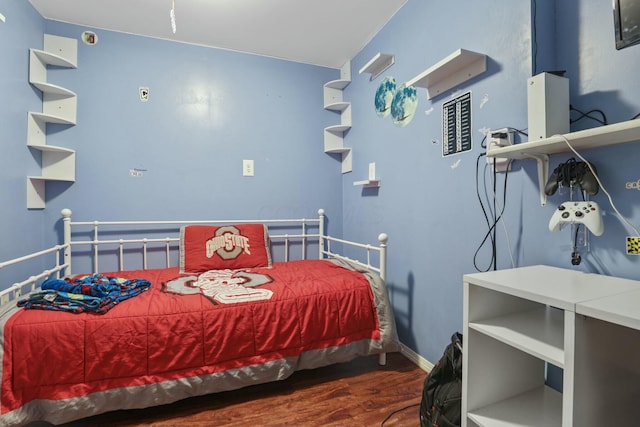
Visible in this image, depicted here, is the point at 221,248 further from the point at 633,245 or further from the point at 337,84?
the point at 633,245

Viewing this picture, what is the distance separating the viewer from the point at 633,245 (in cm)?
99

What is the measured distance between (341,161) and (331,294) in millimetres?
1518

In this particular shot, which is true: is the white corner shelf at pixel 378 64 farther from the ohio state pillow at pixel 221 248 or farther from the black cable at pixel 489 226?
the ohio state pillow at pixel 221 248

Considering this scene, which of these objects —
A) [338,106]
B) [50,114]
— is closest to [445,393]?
[338,106]

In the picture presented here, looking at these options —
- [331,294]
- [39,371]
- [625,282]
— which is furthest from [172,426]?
[625,282]

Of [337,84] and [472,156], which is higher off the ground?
[337,84]

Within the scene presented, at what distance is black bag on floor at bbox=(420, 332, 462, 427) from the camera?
3.88ft

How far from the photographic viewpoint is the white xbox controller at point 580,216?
0.99m

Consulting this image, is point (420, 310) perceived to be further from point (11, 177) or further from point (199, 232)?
point (11, 177)

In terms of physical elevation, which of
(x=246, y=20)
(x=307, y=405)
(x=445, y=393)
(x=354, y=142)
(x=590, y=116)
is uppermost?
(x=246, y=20)

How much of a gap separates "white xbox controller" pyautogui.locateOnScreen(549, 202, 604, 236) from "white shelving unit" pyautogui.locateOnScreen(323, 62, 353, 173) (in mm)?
1803

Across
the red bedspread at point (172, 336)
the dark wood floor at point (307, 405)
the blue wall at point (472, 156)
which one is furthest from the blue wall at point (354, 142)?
the red bedspread at point (172, 336)

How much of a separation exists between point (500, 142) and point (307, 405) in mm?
1513

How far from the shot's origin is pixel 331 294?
1.74 meters
